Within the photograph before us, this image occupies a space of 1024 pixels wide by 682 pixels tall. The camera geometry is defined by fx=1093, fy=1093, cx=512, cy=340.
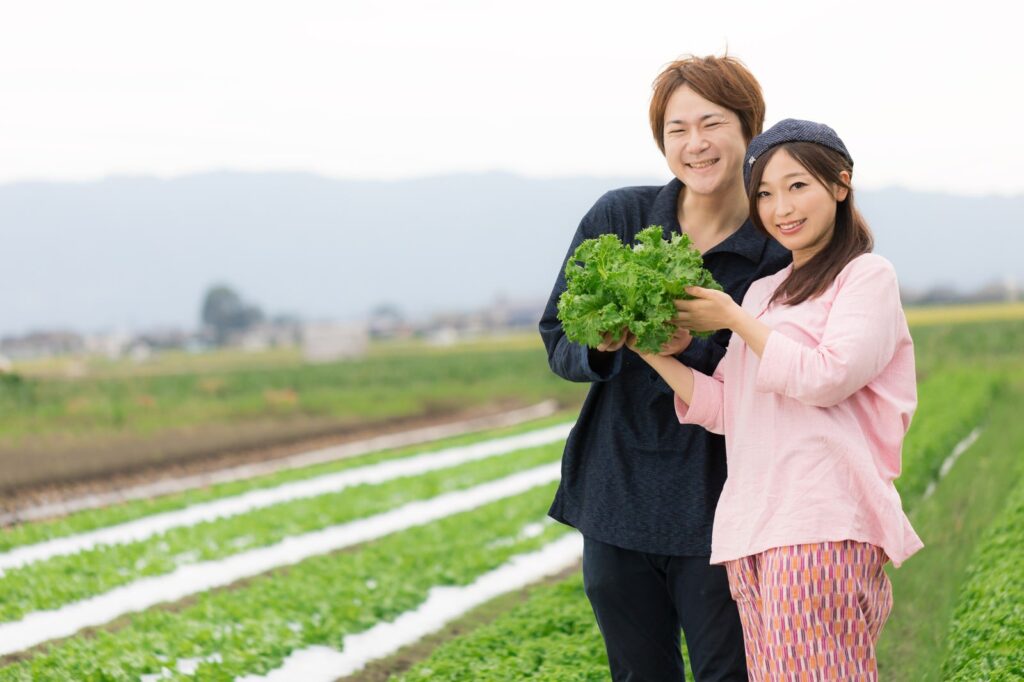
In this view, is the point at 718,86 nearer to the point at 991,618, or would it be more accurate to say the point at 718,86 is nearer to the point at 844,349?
the point at 844,349

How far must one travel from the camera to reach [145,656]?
17.7 feet

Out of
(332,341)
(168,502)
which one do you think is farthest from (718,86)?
(332,341)

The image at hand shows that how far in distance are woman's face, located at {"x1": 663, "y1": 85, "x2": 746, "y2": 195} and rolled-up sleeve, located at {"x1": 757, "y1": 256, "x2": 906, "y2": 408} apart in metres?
0.57

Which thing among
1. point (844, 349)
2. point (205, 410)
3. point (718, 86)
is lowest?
point (205, 410)

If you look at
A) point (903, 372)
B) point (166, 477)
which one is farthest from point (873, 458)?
point (166, 477)

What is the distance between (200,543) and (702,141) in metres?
6.76

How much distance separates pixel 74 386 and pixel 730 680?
990 inches

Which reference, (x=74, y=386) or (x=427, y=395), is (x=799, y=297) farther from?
(x=74, y=386)

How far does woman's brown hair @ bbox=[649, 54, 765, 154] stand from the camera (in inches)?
112

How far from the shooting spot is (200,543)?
857 cm

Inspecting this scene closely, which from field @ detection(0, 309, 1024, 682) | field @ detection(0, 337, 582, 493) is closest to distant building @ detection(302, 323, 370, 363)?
field @ detection(0, 337, 582, 493)

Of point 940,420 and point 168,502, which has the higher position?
point 168,502

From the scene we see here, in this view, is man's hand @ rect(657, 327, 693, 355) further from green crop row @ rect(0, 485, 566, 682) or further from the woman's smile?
green crop row @ rect(0, 485, 566, 682)

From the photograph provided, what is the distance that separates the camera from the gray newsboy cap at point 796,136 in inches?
101
